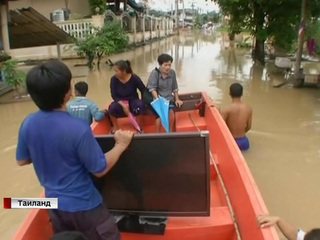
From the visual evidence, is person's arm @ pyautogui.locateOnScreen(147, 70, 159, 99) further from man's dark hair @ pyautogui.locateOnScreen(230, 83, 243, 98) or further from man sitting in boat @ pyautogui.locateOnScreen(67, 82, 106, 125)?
man's dark hair @ pyautogui.locateOnScreen(230, 83, 243, 98)

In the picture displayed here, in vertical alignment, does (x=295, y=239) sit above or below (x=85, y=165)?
below

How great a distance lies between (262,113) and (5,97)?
632cm

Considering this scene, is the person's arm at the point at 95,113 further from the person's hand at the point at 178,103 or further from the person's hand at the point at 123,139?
the person's hand at the point at 123,139

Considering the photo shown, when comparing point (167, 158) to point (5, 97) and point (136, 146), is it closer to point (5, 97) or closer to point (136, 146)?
point (136, 146)

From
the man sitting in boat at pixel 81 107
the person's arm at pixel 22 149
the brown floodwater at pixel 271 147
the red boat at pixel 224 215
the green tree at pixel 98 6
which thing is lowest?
the brown floodwater at pixel 271 147

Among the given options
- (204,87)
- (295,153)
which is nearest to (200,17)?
(204,87)

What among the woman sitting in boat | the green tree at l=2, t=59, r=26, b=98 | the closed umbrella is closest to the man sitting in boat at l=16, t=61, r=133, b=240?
the closed umbrella

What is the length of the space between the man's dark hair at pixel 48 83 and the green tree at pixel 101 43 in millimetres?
11420

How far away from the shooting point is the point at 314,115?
682 cm

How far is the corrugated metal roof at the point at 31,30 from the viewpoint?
9180mm

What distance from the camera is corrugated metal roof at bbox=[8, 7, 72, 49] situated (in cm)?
918

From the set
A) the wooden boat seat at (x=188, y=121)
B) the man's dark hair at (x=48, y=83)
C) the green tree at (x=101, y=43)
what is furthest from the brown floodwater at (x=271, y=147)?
the man's dark hair at (x=48, y=83)

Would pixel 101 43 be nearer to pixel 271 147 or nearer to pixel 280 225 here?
pixel 271 147

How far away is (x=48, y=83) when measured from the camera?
144 cm
